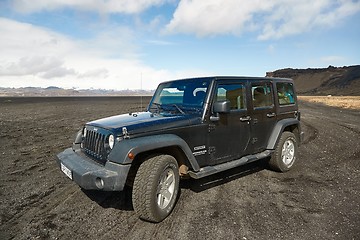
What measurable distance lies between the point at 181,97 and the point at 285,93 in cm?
282

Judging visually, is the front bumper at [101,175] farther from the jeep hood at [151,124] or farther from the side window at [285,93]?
the side window at [285,93]

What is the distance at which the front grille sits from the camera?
11.9ft

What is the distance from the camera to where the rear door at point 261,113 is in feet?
16.6

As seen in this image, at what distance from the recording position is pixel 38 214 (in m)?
3.78

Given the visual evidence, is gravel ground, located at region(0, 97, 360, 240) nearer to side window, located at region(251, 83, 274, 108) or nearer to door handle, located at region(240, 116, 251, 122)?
door handle, located at region(240, 116, 251, 122)

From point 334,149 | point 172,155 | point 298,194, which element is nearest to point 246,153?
point 298,194

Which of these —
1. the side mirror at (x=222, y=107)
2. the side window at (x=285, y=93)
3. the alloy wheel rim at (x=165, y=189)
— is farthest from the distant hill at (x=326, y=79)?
the alloy wheel rim at (x=165, y=189)

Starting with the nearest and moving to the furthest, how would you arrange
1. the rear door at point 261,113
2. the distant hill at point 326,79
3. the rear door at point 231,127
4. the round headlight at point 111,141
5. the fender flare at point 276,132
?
the round headlight at point 111,141 → the rear door at point 231,127 → the rear door at point 261,113 → the fender flare at point 276,132 → the distant hill at point 326,79

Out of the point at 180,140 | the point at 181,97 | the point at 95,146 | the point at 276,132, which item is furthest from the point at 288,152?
the point at 95,146

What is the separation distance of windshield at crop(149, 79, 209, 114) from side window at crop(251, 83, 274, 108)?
3.92 feet

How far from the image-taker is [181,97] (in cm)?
471

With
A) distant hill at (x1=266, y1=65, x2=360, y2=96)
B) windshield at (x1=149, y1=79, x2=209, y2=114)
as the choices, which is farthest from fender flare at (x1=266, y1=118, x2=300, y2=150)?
distant hill at (x1=266, y1=65, x2=360, y2=96)

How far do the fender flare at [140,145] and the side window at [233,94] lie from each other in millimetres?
1217

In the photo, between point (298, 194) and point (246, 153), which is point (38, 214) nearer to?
point (246, 153)
